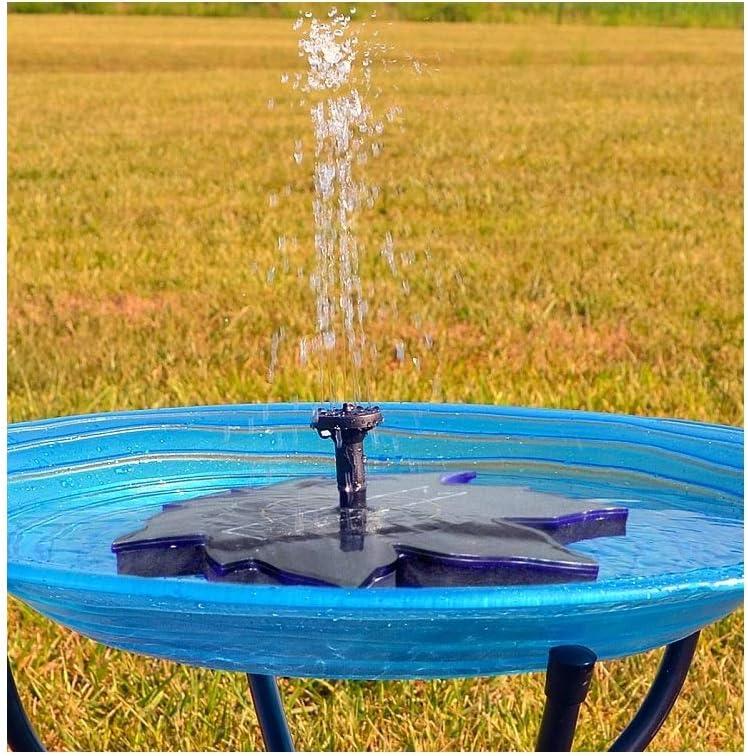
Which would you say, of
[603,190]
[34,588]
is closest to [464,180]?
[603,190]

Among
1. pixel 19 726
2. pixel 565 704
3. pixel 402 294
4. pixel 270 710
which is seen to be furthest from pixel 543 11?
pixel 565 704

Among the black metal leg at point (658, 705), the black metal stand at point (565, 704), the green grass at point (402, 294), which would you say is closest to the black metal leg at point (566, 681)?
the black metal stand at point (565, 704)

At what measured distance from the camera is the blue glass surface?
138 cm

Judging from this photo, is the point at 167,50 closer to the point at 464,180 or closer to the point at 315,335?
the point at 464,180

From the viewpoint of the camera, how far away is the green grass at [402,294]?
2605mm

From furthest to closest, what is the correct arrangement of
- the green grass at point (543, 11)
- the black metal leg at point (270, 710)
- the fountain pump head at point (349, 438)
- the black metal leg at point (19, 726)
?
the green grass at point (543, 11) → the black metal leg at point (270, 710) → the fountain pump head at point (349, 438) → the black metal leg at point (19, 726)

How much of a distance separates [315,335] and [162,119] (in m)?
7.74

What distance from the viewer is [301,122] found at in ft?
39.9

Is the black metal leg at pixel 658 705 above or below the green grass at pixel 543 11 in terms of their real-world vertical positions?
below

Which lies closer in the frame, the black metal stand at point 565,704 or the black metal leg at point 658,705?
the black metal stand at point 565,704

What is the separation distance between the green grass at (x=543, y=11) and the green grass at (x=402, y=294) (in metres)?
15.2

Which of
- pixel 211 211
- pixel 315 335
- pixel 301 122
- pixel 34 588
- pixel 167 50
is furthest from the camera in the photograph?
pixel 167 50

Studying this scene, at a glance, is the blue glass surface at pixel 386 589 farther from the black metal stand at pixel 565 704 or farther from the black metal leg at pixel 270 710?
the black metal leg at pixel 270 710

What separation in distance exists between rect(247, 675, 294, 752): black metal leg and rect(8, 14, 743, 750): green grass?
373 mm
